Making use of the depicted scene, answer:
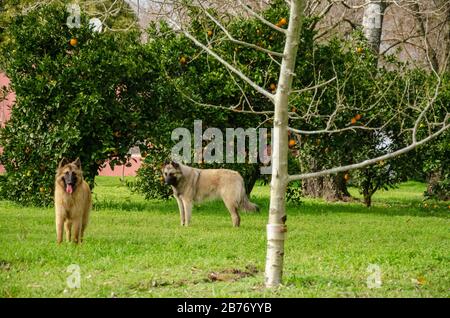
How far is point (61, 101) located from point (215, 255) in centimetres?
698

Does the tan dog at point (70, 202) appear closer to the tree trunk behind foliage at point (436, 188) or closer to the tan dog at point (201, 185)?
the tan dog at point (201, 185)

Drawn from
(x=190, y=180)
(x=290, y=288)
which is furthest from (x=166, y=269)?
(x=190, y=180)

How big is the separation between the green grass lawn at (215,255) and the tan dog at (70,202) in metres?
0.27

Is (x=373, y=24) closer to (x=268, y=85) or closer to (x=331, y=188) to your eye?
(x=331, y=188)

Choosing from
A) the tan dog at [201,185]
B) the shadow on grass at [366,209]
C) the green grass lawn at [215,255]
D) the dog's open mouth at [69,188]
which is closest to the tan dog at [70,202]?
the dog's open mouth at [69,188]

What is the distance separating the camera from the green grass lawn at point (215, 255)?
7766 mm

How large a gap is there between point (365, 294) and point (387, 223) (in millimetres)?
7849

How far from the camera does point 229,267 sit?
9.09m

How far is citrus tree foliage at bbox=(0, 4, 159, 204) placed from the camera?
52.2ft

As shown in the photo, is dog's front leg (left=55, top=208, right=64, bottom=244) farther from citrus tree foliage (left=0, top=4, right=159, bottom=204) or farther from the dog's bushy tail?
citrus tree foliage (left=0, top=4, right=159, bottom=204)

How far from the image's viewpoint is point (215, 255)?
1015cm

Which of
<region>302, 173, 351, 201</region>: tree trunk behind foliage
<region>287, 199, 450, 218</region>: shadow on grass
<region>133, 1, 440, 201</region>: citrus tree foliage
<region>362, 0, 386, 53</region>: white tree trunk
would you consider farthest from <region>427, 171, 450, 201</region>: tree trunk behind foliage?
<region>362, 0, 386, 53</region>: white tree trunk

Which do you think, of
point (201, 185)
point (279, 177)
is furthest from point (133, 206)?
point (279, 177)

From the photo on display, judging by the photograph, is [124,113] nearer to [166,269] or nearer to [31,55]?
[31,55]
